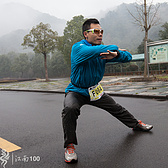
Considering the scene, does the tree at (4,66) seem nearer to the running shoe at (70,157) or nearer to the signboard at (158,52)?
the signboard at (158,52)

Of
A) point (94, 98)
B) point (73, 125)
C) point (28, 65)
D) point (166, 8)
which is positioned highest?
point (166, 8)

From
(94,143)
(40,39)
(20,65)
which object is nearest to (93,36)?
(94,143)

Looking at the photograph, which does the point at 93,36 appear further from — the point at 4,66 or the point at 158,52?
the point at 4,66

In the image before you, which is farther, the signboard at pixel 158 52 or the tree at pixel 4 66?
the tree at pixel 4 66

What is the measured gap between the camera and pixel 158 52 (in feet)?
48.6

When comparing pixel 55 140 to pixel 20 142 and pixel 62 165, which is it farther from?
pixel 62 165

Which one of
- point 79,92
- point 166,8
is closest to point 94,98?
point 79,92

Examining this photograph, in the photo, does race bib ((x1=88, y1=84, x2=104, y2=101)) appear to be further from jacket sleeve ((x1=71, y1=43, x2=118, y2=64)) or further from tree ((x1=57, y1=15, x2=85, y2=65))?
tree ((x1=57, y1=15, x2=85, y2=65))

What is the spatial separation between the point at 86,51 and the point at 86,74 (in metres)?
0.39

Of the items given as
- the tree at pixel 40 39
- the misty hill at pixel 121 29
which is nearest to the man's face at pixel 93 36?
the tree at pixel 40 39

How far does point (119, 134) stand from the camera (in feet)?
11.1

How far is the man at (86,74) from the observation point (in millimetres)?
2412

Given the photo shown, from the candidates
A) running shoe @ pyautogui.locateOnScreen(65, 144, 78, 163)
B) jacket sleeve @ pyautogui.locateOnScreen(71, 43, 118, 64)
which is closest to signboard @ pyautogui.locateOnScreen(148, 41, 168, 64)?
jacket sleeve @ pyautogui.locateOnScreen(71, 43, 118, 64)

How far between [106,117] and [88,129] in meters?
1.02
